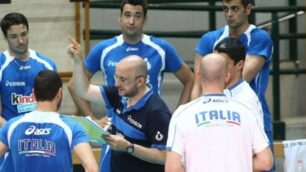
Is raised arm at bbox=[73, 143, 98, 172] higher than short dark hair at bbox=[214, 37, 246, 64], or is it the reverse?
short dark hair at bbox=[214, 37, 246, 64]

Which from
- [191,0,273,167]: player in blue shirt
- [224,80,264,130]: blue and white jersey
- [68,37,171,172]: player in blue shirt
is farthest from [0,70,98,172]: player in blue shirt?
[191,0,273,167]: player in blue shirt

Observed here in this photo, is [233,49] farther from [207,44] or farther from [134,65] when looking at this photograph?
[207,44]

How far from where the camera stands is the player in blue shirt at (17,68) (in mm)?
8180

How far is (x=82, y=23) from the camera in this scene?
35.4ft

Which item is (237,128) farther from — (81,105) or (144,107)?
(81,105)

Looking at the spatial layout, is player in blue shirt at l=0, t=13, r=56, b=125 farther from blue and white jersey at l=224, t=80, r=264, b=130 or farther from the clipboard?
blue and white jersey at l=224, t=80, r=264, b=130

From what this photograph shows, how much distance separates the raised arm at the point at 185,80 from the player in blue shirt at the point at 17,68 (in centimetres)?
111

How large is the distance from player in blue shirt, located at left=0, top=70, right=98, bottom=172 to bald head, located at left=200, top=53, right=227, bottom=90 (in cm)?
89

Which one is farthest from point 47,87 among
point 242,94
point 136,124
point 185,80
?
point 185,80

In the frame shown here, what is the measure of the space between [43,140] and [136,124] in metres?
0.96

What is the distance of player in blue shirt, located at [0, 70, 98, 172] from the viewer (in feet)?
20.4

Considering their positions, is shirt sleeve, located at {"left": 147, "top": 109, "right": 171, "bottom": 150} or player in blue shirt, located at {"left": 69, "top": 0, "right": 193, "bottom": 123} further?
player in blue shirt, located at {"left": 69, "top": 0, "right": 193, "bottom": 123}

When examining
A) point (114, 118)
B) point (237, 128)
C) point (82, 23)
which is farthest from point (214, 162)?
point (82, 23)

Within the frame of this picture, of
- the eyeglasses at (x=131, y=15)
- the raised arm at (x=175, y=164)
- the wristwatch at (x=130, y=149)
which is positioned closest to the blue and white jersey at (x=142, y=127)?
the wristwatch at (x=130, y=149)
